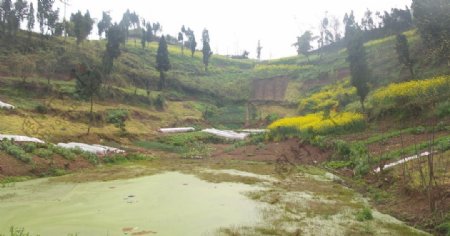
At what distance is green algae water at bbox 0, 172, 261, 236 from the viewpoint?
28.5ft

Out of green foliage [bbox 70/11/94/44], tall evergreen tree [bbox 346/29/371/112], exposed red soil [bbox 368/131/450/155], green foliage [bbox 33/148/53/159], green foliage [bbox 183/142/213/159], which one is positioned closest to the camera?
exposed red soil [bbox 368/131/450/155]

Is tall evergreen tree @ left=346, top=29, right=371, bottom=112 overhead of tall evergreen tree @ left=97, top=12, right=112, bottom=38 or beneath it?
beneath

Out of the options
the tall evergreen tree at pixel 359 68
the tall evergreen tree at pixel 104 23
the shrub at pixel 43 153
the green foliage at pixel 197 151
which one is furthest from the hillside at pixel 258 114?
the tall evergreen tree at pixel 104 23

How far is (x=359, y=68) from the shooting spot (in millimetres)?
30266

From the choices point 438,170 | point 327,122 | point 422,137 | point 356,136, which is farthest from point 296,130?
point 438,170

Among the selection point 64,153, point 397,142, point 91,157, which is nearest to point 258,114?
point 397,142

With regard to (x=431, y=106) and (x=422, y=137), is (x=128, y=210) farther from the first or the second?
(x=431, y=106)

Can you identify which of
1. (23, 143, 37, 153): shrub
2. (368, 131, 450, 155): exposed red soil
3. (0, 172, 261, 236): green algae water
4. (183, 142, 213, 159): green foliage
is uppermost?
(368, 131, 450, 155): exposed red soil

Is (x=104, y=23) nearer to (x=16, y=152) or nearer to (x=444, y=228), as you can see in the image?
(x=16, y=152)

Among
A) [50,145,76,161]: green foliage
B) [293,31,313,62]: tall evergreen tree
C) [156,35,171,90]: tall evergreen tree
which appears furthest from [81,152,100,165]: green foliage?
[293,31,313,62]: tall evergreen tree

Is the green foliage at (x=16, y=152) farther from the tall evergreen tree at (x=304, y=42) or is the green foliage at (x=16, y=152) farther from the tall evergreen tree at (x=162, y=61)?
the tall evergreen tree at (x=304, y=42)

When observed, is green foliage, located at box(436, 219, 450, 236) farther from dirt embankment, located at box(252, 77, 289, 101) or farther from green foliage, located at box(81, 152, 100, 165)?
dirt embankment, located at box(252, 77, 289, 101)

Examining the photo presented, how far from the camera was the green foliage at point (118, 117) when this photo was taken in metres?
32.8

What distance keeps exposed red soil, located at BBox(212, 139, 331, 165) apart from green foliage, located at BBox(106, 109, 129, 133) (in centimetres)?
905
